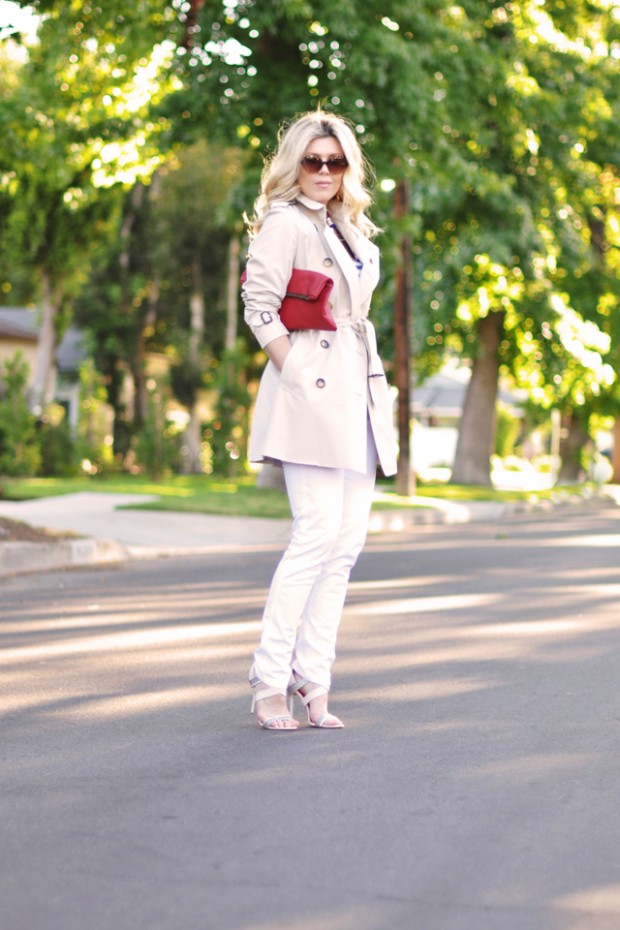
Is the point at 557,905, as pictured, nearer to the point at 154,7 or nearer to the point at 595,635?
the point at 595,635

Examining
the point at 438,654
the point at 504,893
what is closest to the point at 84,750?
the point at 504,893

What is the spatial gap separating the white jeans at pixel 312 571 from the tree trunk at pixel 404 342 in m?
19.0

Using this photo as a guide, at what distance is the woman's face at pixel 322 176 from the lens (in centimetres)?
552

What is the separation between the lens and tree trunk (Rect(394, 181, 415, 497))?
81.4 feet

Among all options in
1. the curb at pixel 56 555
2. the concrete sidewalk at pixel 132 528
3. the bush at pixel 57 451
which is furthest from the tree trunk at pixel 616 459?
→ the curb at pixel 56 555

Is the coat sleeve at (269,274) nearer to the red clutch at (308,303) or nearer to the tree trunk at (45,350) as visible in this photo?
the red clutch at (308,303)

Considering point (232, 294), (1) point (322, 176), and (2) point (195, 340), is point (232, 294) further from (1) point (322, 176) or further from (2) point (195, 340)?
(1) point (322, 176)

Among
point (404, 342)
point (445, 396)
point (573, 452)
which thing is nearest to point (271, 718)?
point (404, 342)

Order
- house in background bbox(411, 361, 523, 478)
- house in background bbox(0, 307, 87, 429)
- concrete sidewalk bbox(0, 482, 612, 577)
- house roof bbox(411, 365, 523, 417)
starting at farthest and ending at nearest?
house in background bbox(411, 361, 523, 478)
house roof bbox(411, 365, 523, 417)
house in background bbox(0, 307, 87, 429)
concrete sidewalk bbox(0, 482, 612, 577)

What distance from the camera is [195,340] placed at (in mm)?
41656

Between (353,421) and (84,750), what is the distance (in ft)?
4.97

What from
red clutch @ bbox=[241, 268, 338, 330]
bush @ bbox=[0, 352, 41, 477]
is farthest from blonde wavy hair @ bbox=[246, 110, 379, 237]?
bush @ bbox=[0, 352, 41, 477]

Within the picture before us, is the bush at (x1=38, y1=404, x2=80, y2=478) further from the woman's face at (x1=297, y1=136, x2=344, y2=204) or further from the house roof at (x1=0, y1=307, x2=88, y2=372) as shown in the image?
the woman's face at (x1=297, y1=136, x2=344, y2=204)

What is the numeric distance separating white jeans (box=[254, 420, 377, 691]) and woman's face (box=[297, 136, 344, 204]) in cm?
92
